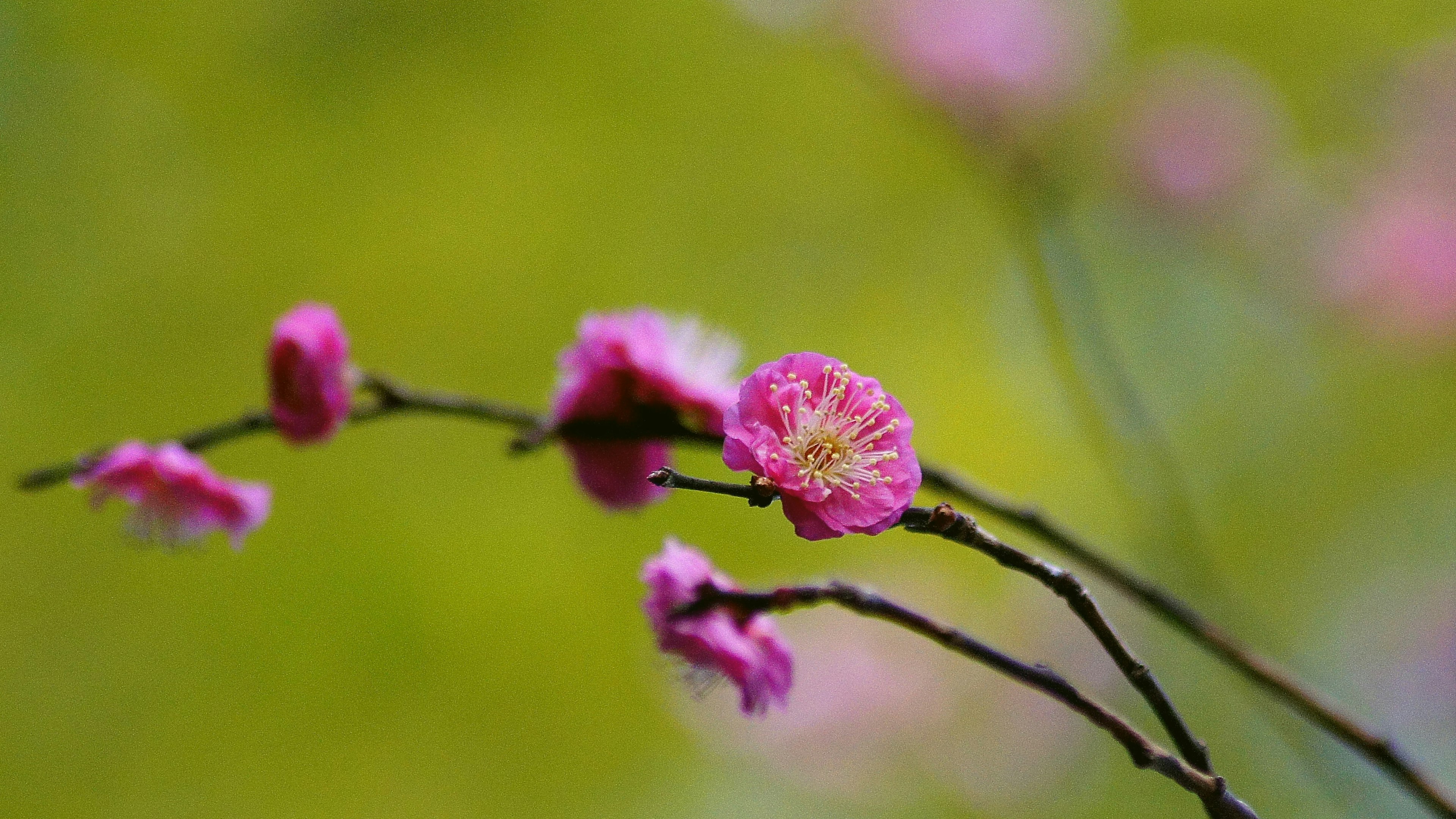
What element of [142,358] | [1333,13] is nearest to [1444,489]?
[1333,13]

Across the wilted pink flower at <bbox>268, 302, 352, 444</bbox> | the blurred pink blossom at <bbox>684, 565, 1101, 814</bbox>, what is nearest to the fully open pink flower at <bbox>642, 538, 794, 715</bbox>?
the wilted pink flower at <bbox>268, 302, 352, 444</bbox>

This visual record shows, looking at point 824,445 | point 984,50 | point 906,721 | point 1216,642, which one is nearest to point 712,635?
point 824,445

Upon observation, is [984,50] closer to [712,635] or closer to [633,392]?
[633,392]

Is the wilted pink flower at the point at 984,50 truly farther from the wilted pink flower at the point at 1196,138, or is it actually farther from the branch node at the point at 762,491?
the branch node at the point at 762,491

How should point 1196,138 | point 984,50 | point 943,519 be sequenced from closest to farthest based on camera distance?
point 943,519
point 984,50
point 1196,138

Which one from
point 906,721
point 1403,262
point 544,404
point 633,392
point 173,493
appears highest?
point 1403,262

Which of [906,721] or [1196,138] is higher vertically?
[1196,138]
